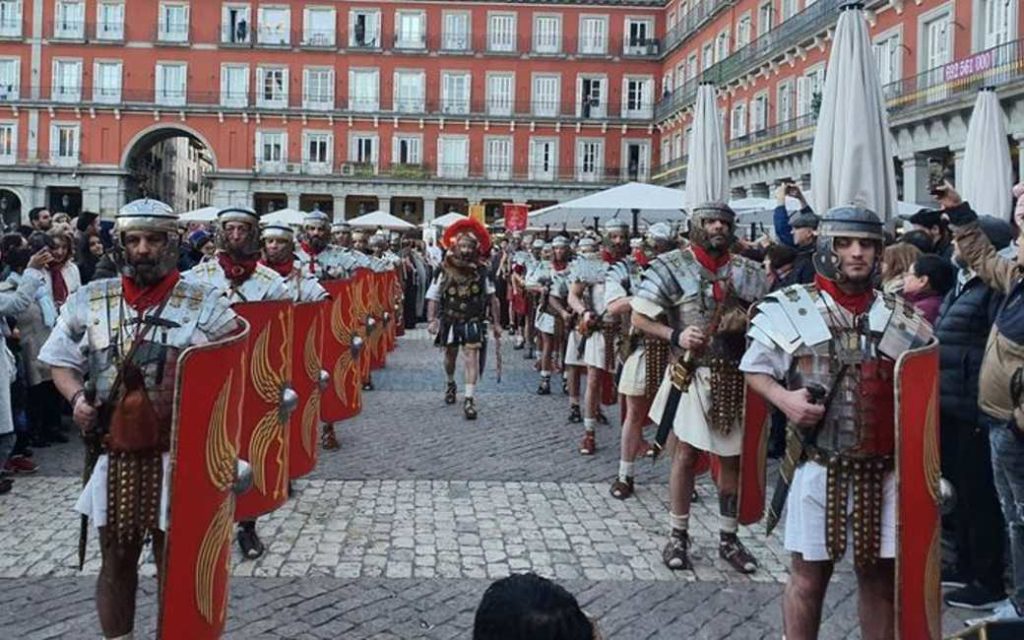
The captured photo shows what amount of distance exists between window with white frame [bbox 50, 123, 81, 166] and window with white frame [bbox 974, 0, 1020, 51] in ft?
132

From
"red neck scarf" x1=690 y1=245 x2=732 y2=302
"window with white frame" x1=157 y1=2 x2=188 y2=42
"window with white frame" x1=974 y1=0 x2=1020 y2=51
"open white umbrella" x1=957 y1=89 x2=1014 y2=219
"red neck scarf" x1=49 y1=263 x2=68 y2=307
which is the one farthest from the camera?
"window with white frame" x1=157 y1=2 x2=188 y2=42

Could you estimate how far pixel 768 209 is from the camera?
51.9 feet

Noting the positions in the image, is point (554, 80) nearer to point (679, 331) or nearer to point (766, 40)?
point (766, 40)

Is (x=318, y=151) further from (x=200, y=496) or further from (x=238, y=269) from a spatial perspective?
(x=200, y=496)

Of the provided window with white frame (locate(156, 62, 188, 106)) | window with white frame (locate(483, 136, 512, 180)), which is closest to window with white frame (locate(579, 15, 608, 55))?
window with white frame (locate(483, 136, 512, 180))

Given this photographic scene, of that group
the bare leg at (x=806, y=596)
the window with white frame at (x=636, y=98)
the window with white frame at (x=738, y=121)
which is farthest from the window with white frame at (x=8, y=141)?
the bare leg at (x=806, y=596)

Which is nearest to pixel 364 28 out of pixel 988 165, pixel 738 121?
pixel 738 121

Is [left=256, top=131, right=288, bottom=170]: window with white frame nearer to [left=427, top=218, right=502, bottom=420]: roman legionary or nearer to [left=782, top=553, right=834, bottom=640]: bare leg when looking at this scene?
[left=427, top=218, right=502, bottom=420]: roman legionary

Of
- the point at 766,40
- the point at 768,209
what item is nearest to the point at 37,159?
the point at 766,40

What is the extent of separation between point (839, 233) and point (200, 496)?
236 cm

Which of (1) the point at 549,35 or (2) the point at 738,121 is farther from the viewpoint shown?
(1) the point at 549,35

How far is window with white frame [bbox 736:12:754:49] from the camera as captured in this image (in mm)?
37500

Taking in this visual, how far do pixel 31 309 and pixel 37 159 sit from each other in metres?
45.8

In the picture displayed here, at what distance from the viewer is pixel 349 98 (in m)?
50.8
